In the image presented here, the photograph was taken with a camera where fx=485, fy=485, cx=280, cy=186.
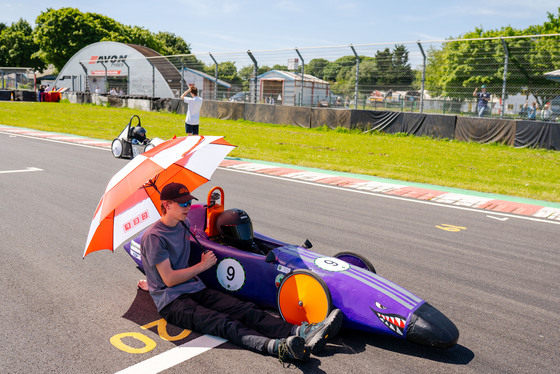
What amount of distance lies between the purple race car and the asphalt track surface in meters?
0.24

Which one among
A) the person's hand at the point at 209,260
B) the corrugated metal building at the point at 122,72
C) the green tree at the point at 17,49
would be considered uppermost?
the green tree at the point at 17,49

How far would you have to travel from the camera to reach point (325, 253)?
577 cm

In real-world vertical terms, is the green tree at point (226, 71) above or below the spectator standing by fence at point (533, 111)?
above

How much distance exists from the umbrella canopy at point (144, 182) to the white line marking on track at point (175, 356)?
0.93 m

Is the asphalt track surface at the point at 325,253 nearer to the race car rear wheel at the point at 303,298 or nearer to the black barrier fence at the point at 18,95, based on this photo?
the race car rear wheel at the point at 303,298

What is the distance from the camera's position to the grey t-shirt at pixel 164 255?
3801mm

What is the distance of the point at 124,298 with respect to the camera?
4.51 metres

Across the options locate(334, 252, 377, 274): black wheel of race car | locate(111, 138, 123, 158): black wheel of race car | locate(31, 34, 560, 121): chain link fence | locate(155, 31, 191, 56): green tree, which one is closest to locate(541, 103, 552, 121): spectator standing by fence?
locate(31, 34, 560, 121): chain link fence

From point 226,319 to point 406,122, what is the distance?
16.4 metres

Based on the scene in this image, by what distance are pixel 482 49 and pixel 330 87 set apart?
672 centimetres

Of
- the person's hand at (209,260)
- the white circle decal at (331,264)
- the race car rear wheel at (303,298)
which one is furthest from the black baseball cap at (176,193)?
the white circle decal at (331,264)

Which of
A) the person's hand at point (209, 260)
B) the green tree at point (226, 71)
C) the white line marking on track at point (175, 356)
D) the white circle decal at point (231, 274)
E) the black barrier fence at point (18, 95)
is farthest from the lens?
the black barrier fence at point (18, 95)

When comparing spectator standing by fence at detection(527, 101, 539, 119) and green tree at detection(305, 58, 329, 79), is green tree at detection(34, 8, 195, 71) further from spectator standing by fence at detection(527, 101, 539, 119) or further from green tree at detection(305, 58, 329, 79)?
spectator standing by fence at detection(527, 101, 539, 119)

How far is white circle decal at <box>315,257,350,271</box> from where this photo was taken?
399 centimetres
